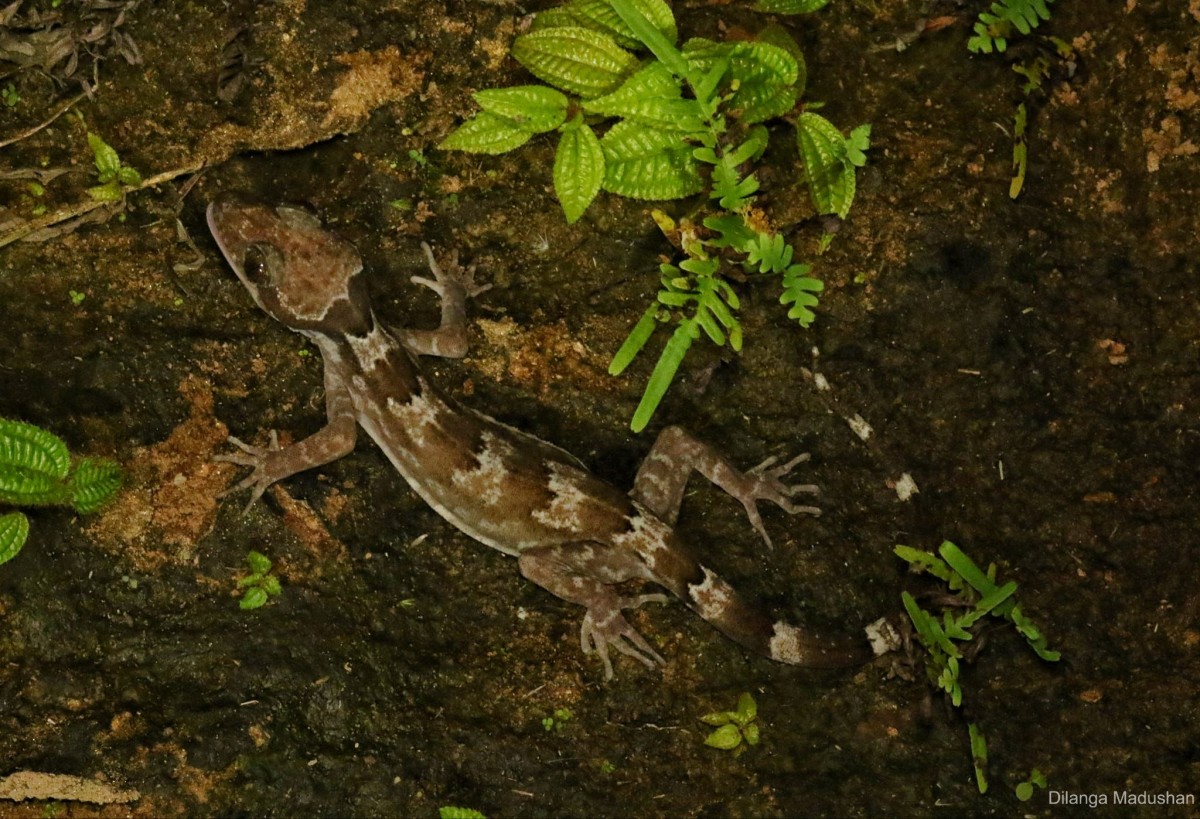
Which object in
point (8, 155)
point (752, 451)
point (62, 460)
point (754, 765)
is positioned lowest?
point (754, 765)

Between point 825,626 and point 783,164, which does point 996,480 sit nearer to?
point 825,626

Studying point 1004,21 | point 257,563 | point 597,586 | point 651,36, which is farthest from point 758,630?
point 1004,21

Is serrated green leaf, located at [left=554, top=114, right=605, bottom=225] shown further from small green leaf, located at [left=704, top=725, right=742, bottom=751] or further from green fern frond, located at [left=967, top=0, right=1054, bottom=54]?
small green leaf, located at [left=704, top=725, right=742, bottom=751]

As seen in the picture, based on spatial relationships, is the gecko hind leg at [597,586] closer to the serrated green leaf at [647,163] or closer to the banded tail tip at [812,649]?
the banded tail tip at [812,649]

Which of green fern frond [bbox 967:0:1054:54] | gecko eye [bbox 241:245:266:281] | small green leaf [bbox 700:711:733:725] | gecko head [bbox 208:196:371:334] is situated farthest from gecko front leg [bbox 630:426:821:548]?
green fern frond [bbox 967:0:1054:54]

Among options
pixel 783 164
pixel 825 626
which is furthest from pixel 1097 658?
pixel 783 164

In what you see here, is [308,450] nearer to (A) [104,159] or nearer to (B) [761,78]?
(A) [104,159]
